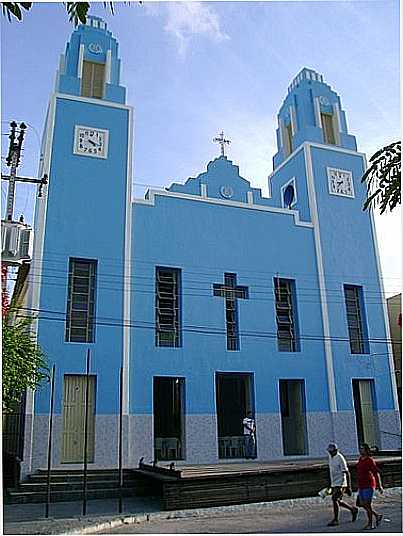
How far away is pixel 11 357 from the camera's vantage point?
5559 millimetres

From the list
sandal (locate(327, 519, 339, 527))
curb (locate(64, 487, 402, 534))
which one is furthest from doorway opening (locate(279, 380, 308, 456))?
sandal (locate(327, 519, 339, 527))

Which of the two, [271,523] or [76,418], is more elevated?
[76,418]

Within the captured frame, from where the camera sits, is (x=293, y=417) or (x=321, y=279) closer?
(x=293, y=417)

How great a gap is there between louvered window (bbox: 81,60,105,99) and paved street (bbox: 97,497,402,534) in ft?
27.2

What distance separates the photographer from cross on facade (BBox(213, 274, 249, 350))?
1066 cm

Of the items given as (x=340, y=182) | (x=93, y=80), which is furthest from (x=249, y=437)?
(x=93, y=80)

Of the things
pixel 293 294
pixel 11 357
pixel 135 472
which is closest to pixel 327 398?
pixel 293 294

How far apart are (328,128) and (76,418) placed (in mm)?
8977

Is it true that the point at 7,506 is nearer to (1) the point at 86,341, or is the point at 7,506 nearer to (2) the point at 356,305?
(1) the point at 86,341

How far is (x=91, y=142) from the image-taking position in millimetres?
10516

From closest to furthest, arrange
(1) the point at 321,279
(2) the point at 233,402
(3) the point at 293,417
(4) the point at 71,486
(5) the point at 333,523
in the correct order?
1. (5) the point at 333,523
2. (4) the point at 71,486
3. (3) the point at 293,417
4. (2) the point at 233,402
5. (1) the point at 321,279

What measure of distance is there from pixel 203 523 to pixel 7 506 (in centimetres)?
281

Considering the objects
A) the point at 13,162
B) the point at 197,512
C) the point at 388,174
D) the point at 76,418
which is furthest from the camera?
the point at 76,418

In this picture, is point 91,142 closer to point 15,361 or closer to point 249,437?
point 15,361
